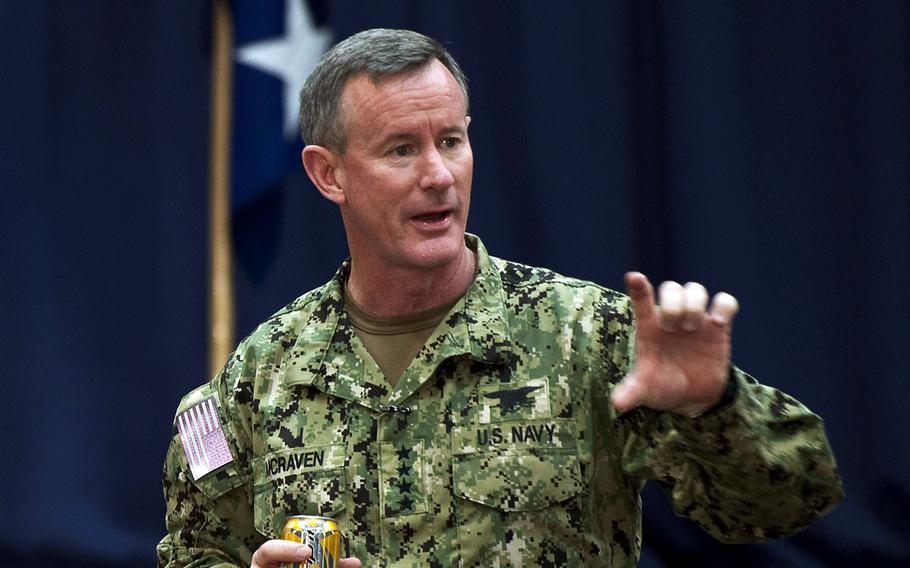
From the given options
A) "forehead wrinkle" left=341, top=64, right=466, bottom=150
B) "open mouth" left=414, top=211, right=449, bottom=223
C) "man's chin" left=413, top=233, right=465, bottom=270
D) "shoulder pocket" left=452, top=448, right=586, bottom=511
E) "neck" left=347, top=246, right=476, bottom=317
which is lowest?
"shoulder pocket" left=452, top=448, right=586, bottom=511

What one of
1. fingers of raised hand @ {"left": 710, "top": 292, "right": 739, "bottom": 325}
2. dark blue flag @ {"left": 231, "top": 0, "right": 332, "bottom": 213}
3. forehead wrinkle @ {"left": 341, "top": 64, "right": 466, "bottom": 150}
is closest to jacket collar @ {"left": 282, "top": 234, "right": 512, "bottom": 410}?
forehead wrinkle @ {"left": 341, "top": 64, "right": 466, "bottom": 150}

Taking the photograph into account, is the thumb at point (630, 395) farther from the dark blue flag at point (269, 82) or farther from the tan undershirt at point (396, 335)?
the dark blue flag at point (269, 82)

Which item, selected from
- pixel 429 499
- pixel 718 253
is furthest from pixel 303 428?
pixel 718 253

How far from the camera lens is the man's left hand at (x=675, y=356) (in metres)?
1.85

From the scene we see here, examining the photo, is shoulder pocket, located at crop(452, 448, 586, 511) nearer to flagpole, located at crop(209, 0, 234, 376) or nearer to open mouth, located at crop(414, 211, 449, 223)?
open mouth, located at crop(414, 211, 449, 223)

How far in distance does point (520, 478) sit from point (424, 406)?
0.21 meters

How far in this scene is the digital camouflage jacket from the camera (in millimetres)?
2238

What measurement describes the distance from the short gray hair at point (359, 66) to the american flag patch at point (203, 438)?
53 cm

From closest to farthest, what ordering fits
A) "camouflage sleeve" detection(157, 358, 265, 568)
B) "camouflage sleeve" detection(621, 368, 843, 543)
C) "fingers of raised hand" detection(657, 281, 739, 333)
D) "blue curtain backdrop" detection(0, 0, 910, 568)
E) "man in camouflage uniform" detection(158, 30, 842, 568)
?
"fingers of raised hand" detection(657, 281, 739, 333) → "camouflage sleeve" detection(621, 368, 843, 543) → "man in camouflage uniform" detection(158, 30, 842, 568) → "camouflage sleeve" detection(157, 358, 265, 568) → "blue curtain backdrop" detection(0, 0, 910, 568)

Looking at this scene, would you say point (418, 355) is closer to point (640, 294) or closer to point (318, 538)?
point (318, 538)

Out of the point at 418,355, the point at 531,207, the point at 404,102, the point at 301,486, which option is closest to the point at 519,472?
the point at 418,355

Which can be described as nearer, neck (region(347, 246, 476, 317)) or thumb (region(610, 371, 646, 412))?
thumb (region(610, 371, 646, 412))

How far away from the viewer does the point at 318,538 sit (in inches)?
79.4

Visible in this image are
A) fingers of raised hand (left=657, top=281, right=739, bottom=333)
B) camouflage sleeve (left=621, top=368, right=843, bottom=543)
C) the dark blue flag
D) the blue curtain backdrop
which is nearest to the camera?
fingers of raised hand (left=657, top=281, right=739, bottom=333)
